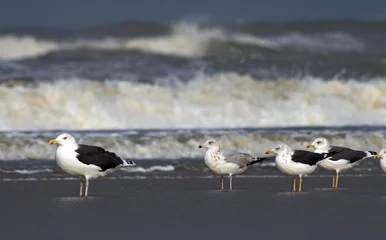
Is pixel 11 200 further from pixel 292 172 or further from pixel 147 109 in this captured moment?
pixel 147 109

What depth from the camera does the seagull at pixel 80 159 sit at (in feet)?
35.3

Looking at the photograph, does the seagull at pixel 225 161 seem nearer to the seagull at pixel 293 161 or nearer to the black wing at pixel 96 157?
the seagull at pixel 293 161

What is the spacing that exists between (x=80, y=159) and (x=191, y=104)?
40.5 ft

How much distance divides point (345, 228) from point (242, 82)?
57.4 feet

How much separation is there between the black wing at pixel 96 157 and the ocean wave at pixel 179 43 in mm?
22490

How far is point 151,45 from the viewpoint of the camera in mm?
36344

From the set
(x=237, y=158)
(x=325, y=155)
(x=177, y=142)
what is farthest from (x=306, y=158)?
(x=177, y=142)

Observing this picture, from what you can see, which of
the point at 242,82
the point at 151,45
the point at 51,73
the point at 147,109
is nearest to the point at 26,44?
the point at 151,45

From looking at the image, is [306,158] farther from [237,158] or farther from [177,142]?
[177,142]

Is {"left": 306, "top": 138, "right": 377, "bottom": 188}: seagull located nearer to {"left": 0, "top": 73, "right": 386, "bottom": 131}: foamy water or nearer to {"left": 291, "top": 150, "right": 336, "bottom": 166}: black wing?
{"left": 291, "top": 150, "right": 336, "bottom": 166}: black wing

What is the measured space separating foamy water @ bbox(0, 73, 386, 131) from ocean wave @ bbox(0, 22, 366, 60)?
894cm

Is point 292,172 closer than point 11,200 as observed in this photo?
No

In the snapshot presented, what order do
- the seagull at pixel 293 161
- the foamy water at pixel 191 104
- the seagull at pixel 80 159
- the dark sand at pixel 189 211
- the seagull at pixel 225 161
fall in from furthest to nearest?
the foamy water at pixel 191 104, the seagull at pixel 225 161, the seagull at pixel 293 161, the seagull at pixel 80 159, the dark sand at pixel 189 211

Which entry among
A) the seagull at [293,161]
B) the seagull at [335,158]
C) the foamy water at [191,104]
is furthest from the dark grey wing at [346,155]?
the foamy water at [191,104]
